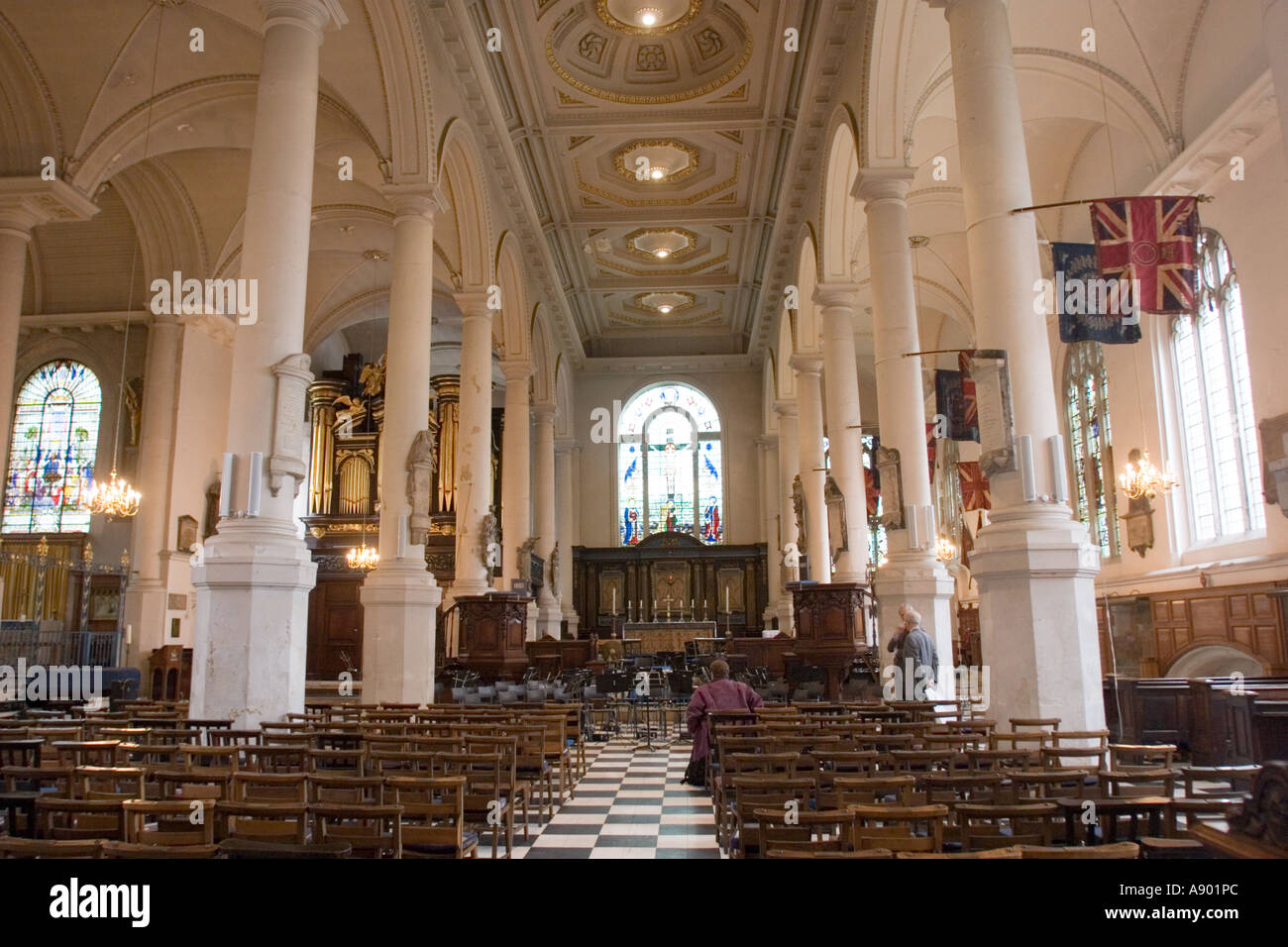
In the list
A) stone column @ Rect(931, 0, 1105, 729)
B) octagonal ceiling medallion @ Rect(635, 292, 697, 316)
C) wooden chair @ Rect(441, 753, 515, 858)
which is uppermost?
octagonal ceiling medallion @ Rect(635, 292, 697, 316)

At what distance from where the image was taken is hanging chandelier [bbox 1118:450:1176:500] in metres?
14.0

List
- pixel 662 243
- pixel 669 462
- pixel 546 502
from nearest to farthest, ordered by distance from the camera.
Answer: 1. pixel 662 243
2. pixel 546 502
3. pixel 669 462

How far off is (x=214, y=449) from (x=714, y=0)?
12.7 metres

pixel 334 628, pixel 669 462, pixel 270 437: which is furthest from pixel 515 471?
pixel 270 437

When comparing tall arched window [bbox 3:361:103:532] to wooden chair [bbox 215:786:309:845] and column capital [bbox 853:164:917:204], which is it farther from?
wooden chair [bbox 215:786:309:845]

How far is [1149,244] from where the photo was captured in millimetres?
8539

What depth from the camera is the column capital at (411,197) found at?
40.1 ft

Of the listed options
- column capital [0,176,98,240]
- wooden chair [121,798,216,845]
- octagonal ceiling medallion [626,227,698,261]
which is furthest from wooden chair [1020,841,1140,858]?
octagonal ceiling medallion [626,227,698,261]

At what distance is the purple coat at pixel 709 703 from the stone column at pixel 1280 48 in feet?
18.8

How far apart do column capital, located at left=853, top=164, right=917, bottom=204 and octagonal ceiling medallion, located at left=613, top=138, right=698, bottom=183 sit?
6.26m

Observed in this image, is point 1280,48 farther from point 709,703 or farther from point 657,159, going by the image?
point 657,159

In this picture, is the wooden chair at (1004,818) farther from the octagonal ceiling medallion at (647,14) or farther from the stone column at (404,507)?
the octagonal ceiling medallion at (647,14)

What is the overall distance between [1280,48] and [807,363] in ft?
51.2
